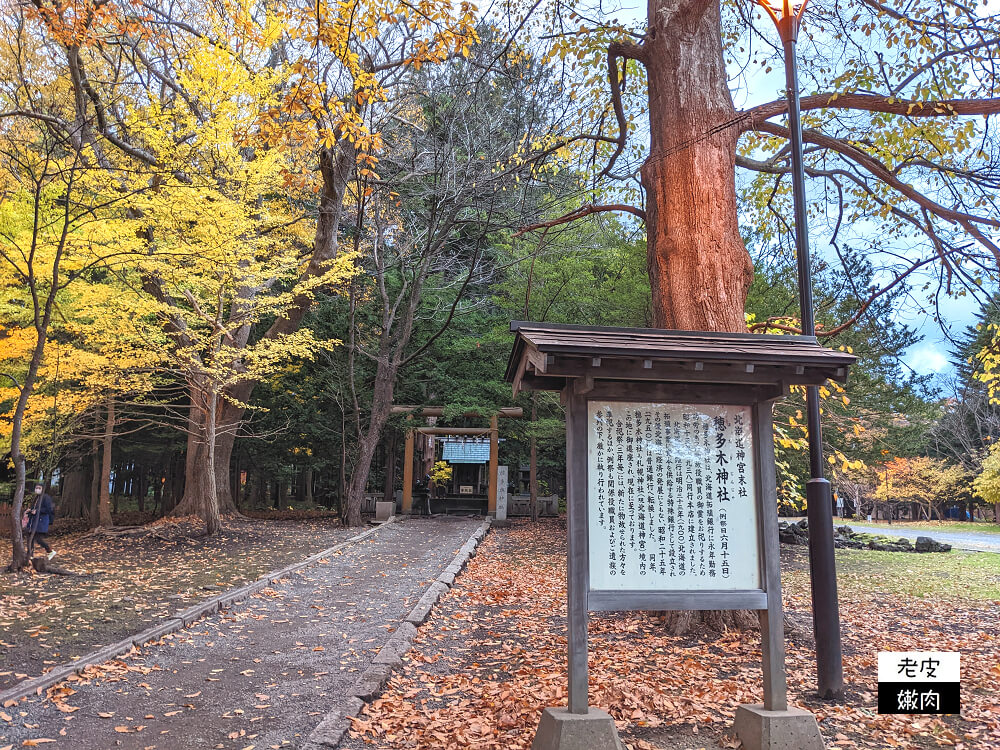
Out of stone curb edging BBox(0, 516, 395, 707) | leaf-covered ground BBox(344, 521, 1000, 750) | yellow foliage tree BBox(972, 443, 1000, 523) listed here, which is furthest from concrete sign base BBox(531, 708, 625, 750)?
yellow foliage tree BBox(972, 443, 1000, 523)

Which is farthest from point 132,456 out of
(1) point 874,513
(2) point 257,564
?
(1) point 874,513

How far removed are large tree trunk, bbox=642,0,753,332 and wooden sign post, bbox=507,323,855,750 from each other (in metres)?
2.33

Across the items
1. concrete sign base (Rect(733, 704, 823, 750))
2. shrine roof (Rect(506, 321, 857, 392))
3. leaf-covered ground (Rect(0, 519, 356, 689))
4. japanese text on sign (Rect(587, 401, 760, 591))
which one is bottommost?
leaf-covered ground (Rect(0, 519, 356, 689))

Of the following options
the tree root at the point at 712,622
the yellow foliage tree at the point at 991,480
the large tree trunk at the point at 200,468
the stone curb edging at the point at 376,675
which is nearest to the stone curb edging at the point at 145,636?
the stone curb edging at the point at 376,675

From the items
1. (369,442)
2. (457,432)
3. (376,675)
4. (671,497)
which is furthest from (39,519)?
(457,432)

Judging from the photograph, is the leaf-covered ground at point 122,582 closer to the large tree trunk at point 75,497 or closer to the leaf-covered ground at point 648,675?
the leaf-covered ground at point 648,675

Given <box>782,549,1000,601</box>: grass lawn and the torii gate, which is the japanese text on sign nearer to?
<box>782,549,1000,601</box>: grass lawn

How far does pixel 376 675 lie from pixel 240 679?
1243mm

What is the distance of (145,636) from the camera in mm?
6270

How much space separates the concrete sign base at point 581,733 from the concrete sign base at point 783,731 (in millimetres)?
833

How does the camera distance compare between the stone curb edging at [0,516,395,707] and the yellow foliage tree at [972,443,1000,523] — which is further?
the yellow foliage tree at [972,443,1000,523]

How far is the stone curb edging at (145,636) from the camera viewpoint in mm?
4777

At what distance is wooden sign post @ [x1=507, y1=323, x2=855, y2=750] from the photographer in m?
3.81

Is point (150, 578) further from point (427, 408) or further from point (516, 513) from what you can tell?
point (516, 513)
